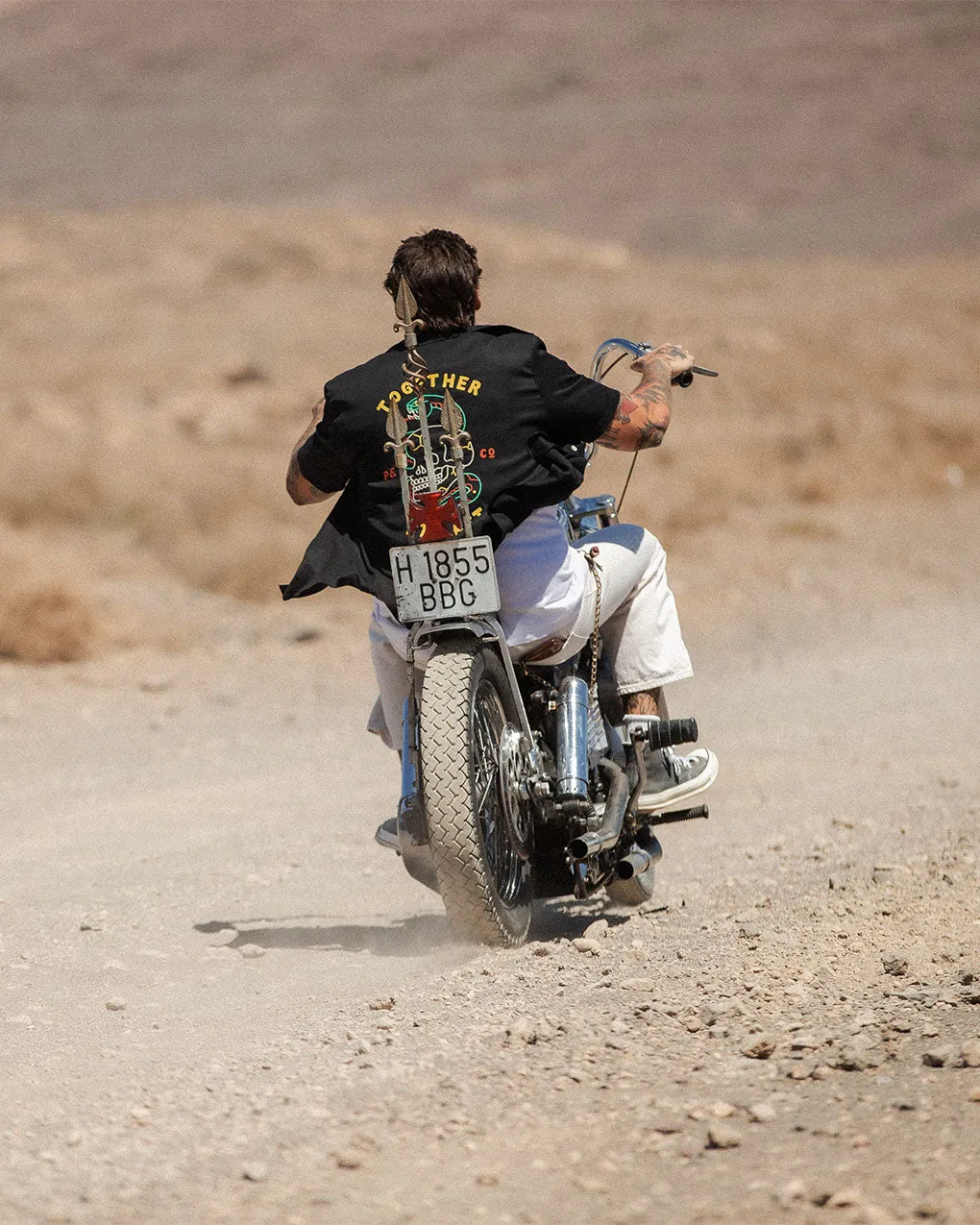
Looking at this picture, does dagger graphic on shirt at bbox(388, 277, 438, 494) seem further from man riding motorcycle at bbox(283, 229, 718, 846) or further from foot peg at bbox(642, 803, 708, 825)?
foot peg at bbox(642, 803, 708, 825)

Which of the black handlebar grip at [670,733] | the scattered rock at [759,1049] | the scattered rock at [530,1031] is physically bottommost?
the scattered rock at [759,1049]

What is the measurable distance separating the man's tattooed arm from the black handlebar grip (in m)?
0.85

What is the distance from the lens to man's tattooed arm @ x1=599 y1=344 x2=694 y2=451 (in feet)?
15.5

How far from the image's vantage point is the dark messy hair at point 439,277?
183 inches

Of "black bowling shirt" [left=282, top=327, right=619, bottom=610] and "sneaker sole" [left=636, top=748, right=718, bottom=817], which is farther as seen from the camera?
"sneaker sole" [left=636, top=748, right=718, bottom=817]

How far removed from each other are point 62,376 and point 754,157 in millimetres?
56492

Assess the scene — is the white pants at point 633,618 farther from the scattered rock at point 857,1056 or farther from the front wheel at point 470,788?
the scattered rock at point 857,1056


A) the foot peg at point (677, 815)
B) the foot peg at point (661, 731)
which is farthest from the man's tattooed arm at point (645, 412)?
the foot peg at point (677, 815)

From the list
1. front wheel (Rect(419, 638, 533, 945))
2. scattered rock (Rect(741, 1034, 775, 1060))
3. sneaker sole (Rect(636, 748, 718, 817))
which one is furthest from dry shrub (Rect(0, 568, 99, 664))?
scattered rock (Rect(741, 1034, 775, 1060))

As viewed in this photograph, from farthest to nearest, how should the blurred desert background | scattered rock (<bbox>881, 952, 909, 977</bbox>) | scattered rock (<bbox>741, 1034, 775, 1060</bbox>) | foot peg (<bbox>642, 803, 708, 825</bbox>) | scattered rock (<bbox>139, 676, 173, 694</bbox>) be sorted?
the blurred desert background
scattered rock (<bbox>139, 676, 173, 694</bbox>)
foot peg (<bbox>642, 803, 708, 825</bbox>)
scattered rock (<bbox>881, 952, 909, 977</bbox>)
scattered rock (<bbox>741, 1034, 775, 1060</bbox>)

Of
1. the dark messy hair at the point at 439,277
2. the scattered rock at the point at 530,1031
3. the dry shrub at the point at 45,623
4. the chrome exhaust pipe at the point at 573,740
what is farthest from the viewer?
the dry shrub at the point at 45,623

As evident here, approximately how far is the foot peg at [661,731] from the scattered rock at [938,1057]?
5.04ft

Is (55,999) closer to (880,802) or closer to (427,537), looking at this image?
(427,537)

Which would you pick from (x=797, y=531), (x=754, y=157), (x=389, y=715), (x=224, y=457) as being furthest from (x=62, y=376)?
(x=754, y=157)
